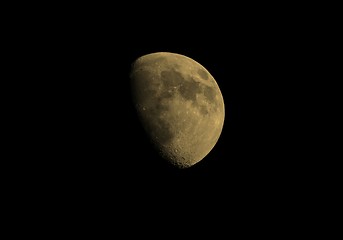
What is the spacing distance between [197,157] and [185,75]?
125 centimetres

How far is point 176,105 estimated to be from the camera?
4.08 metres

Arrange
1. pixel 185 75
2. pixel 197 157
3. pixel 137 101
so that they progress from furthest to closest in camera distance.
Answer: pixel 197 157 → pixel 185 75 → pixel 137 101

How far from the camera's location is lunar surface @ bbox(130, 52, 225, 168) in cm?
405

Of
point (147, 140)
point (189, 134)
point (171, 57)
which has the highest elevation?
point (171, 57)

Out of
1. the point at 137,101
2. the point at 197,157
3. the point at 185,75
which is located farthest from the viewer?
the point at 197,157

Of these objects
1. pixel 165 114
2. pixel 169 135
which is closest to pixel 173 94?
pixel 165 114

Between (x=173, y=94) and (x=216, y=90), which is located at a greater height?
(x=216, y=90)

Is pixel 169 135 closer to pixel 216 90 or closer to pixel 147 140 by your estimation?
pixel 147 140

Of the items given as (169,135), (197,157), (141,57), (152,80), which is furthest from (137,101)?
(197,157)

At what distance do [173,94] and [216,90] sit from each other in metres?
0.96

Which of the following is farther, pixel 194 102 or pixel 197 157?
pixel 197 157

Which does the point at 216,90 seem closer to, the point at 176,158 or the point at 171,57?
the point at 171,57

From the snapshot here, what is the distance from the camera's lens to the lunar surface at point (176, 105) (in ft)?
13.3

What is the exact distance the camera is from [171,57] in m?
4.61
